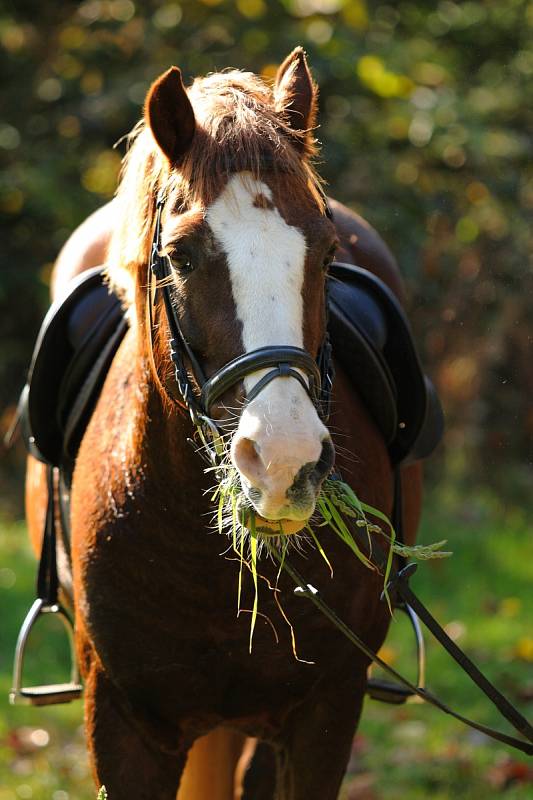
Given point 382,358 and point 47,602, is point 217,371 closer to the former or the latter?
point 382,358

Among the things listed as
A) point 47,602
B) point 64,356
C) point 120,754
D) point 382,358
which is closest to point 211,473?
point 120,754

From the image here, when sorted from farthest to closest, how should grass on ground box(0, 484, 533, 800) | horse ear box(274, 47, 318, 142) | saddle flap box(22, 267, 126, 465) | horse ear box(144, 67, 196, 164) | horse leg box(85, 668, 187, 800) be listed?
grass on ground box(0, 484, 533, 800) < saddle flap box(22, 267, 126, 465) < horse leg box(85, 668, 187, 800) < horse ear box(274, 47, 318, 142) < horse ear box(144, 67, 196, 164)

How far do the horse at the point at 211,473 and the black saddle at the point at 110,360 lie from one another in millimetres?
127

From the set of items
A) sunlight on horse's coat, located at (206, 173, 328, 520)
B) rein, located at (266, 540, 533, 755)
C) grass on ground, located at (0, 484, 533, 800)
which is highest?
sunlight on horse's coat, located at (206, 173, 328, 520)

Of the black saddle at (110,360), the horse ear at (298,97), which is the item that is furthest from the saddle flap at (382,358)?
the horse ear at (298,97)

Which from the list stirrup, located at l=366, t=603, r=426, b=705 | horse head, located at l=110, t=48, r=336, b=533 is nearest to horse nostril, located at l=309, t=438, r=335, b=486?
horse head, located at l=110, t=48, r=336, b=533

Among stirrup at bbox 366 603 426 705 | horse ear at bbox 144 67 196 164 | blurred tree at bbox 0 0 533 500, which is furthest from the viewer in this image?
blurred tree at bbox 0 0 533 500

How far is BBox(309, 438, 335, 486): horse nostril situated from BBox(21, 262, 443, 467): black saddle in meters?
1.08

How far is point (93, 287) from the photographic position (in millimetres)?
3633

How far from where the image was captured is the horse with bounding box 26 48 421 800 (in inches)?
87.1

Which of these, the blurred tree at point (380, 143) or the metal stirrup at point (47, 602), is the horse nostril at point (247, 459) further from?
the blurred tree at point (380, 143)

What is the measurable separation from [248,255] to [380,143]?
5578 mm

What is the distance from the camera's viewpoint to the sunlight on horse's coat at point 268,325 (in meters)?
2.06

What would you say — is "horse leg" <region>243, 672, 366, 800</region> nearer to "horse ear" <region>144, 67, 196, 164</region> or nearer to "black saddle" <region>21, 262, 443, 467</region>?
"black saddle" <region>21, 262, 443, 467</region>
